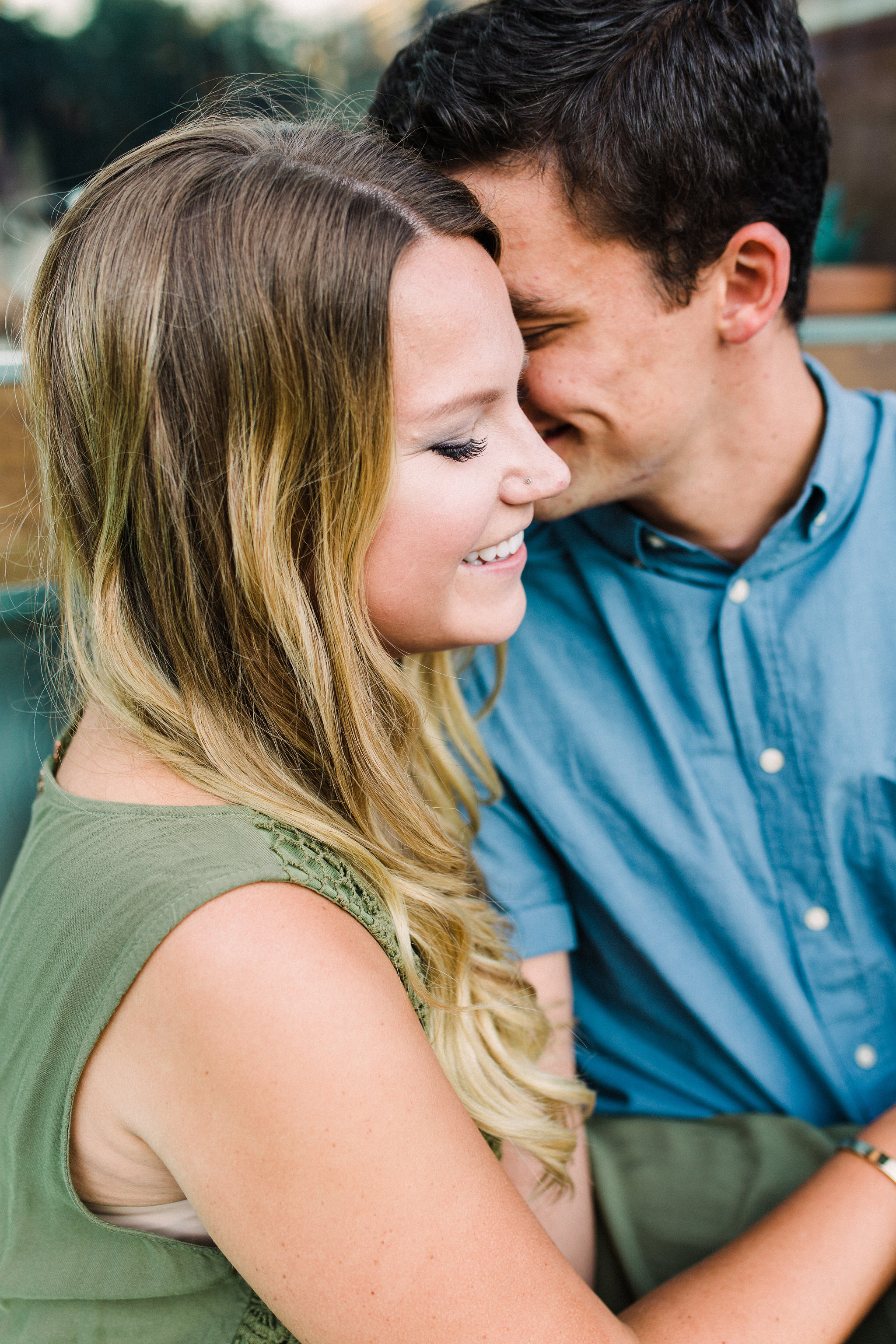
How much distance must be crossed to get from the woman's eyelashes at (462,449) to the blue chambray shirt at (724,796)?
0.47 m

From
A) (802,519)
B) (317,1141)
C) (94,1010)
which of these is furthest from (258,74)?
(317,1141)

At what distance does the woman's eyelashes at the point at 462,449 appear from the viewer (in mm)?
1011

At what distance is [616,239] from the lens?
1.28 m

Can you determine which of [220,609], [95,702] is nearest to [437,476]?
[220,609]

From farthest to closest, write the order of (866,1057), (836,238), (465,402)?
1. (836,238)
2. (866,1057)
3. (465,402)

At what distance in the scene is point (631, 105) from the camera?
125 centimetres

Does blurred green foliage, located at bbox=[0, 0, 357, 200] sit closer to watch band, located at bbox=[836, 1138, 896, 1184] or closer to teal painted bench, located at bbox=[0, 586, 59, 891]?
teal painted bench, located at bbox=[0, 586, 59, 891]

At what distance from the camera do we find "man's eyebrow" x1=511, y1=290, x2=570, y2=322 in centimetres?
126

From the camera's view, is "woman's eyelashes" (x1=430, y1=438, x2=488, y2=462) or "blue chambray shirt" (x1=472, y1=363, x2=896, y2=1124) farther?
"blue chambray shirt" (x1=472, y1=363, x2=896, y2=1124)

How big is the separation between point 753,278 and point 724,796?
705 millimetres

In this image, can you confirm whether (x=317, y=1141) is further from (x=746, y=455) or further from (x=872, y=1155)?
(x=746, y=455)

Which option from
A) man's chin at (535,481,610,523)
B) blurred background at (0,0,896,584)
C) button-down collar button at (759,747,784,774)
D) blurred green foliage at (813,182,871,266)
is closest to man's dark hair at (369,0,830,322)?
man's chin at (535,481,610,523)

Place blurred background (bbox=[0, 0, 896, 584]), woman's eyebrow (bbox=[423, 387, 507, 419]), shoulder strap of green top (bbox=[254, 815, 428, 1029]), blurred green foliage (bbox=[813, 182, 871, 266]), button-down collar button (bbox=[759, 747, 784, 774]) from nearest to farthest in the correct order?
shoulder strap of green top (bbox=[254, 815, 428, 1029])
woman's eyebrow (bbox=[423, 387, 507, 419])
button-down collar button (bbox=[759, 747, 784, 774])
blurred background (bbox=[0, 0, 896, 584])
blurred green foliage (bbox=[813, 182, 871, 266])

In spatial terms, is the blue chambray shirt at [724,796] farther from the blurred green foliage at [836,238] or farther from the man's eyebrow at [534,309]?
the blurred green foliage at [836,238]
